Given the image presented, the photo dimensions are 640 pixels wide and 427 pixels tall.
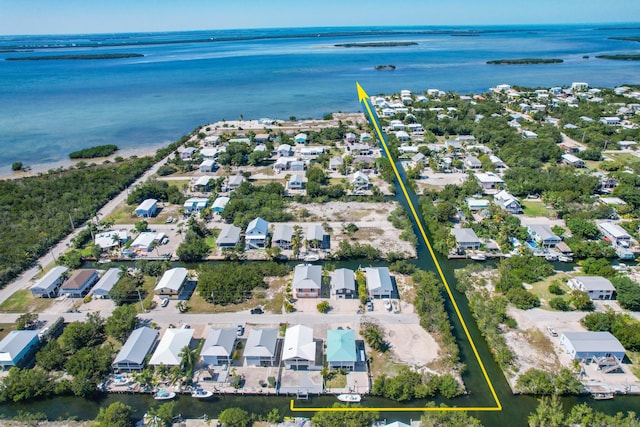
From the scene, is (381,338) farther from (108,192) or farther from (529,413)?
(108,192)

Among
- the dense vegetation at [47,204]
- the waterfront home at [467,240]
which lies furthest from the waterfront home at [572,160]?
the dense vegetation at [47,204]

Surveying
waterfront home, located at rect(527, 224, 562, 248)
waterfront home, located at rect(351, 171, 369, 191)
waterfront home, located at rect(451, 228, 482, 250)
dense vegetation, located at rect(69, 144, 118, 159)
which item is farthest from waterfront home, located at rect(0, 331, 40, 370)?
dense vegetation, located at rect(69, 144, 118, 159)

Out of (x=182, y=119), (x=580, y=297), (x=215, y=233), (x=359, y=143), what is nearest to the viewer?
(x=580, y=297)

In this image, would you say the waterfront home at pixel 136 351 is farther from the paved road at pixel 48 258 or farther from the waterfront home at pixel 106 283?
the paved road at pixel 48 258

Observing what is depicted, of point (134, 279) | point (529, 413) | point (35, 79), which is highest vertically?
point (35, 79)

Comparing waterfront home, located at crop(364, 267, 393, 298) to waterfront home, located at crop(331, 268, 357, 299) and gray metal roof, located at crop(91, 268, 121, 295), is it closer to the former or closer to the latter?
waterfront home, located at crop(331, 268, 357, 299)

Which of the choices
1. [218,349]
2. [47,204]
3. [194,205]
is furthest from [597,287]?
[47,204]

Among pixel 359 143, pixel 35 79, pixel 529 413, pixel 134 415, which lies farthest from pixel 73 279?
pixel 35 79

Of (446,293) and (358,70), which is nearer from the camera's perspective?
(446,293)
